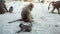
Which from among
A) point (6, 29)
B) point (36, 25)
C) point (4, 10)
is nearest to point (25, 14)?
point (36, 25)

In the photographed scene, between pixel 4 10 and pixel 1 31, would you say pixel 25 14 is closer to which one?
pixel 1 31

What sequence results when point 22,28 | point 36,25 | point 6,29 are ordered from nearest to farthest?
point 22,28 < point 6,29 < point 36,25

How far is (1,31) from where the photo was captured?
15.5 ft

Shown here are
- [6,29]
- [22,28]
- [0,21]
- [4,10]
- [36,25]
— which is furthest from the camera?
[4,10]

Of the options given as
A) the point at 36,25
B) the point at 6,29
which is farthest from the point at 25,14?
the point at 6,29

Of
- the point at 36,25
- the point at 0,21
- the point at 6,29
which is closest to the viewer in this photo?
the point at 6,29

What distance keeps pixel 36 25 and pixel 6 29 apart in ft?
3.03

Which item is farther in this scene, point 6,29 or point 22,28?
point 6,29

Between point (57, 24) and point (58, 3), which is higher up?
point (58, 3)

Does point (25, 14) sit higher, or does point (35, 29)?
point (25, 14)

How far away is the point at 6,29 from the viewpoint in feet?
16.1

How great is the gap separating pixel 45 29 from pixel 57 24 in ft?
2.30

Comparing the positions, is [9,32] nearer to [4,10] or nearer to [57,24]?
[57,24]

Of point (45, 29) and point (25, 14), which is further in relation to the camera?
point (25, 14)
